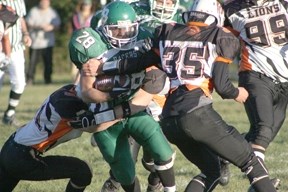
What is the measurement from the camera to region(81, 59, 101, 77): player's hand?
5.07 metres

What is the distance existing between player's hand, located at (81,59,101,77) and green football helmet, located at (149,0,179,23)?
1.68 meters

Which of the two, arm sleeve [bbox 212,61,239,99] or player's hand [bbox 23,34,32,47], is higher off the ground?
arm sleeve [bbox 212,61,239,99]

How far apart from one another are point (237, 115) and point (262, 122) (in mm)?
4861

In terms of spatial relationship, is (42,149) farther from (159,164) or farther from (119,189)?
(119,189)

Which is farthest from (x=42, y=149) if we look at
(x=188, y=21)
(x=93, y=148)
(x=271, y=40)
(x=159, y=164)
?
(x=93, y=148)

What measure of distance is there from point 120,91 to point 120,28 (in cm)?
38

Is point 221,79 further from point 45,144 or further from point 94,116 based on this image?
point 45,144

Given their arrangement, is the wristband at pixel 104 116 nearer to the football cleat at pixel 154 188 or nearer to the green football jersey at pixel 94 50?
the green football jersey at pixel 94 50

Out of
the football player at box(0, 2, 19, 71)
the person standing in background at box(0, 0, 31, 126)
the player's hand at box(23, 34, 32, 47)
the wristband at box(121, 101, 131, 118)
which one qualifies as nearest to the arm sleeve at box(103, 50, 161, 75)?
the wristband at box(121, 101, 131, 118)

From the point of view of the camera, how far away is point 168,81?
17.7 feet

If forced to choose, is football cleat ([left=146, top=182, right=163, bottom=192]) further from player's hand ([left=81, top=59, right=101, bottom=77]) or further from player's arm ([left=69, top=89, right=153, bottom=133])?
player's hand ([left=81, top=59, right=101, bottom=77])

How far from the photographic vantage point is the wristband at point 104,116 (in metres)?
5.15

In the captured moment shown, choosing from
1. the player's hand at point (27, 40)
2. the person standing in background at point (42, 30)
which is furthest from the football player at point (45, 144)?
the person standing in background at point (42, 30)

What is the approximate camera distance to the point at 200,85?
5.12 metres
